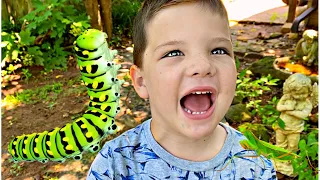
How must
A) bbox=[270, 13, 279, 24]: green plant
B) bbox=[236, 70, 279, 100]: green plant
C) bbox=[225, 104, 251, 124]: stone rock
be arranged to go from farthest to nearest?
bbox=[270, 13, 279, 24]: green plant → bbox=[236, 70, 279, 100]: green plant → bbox=[225, 104, 251, 124]: stone rock

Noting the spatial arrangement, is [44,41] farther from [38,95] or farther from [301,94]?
[301,94]

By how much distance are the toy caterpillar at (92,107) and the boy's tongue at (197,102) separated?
402 millimetres

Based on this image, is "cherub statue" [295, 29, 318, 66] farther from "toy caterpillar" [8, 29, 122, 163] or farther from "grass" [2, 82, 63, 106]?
"toy caterpillar" [8, 29, 122, 163]

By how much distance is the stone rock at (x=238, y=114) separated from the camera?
361 centimetres

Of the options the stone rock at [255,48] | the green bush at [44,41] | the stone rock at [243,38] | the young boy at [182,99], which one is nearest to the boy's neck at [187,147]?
the young boy at [182,99]

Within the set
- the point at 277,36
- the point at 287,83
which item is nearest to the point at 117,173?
the point at 287,83

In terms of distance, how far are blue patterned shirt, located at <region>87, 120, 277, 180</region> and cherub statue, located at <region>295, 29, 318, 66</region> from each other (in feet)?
11.5

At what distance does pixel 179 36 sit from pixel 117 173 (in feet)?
1.53

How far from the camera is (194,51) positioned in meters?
1.02

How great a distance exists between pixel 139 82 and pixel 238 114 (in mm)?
2592

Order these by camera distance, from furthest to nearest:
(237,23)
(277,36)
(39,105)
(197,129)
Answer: (237,23)
(277,36)
(39,105)
(197,129)

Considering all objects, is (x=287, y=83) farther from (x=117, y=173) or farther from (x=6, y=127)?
(x=6, y=127)

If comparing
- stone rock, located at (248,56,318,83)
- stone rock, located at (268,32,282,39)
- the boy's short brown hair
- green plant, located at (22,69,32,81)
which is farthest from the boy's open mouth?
stone rock, located at (268,32,282,39)

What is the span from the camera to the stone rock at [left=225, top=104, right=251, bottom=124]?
361 cm
